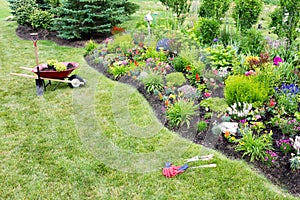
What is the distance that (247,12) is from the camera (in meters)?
6.76

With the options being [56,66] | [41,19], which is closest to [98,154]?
[56,66]

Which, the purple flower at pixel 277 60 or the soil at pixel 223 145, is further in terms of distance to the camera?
the purple flower at pixel 277 60

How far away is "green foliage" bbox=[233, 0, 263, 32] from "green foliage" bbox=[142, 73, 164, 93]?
2.54 m

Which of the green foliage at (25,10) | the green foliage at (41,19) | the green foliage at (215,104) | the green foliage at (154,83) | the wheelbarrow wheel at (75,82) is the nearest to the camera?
the green foliage at (215,104)

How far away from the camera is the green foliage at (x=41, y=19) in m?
10.2

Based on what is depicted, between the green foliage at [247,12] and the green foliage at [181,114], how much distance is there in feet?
10.3

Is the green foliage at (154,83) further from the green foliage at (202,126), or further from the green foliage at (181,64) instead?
the green foliage at (202,126)

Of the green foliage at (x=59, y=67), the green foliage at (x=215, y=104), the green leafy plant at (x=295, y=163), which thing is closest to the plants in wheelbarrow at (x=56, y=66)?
the green foliage at (x=59, y=67)

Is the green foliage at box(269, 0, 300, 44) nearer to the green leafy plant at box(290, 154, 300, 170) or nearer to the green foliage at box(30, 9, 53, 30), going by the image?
the green leafy plant at box(290, 154, 300, 170)

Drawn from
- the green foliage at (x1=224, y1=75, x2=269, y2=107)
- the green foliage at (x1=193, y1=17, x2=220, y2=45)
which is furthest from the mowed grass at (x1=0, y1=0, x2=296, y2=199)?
the green foliage at (x1=193, y1=17, x2=220, y2=45)

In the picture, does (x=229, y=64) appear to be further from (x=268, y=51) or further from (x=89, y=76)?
(x=89, y=76)

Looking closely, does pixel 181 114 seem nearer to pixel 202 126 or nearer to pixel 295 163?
pixel 202 126

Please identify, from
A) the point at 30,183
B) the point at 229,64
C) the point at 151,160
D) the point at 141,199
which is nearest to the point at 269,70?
the point at 229,64

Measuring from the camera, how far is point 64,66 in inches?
236
